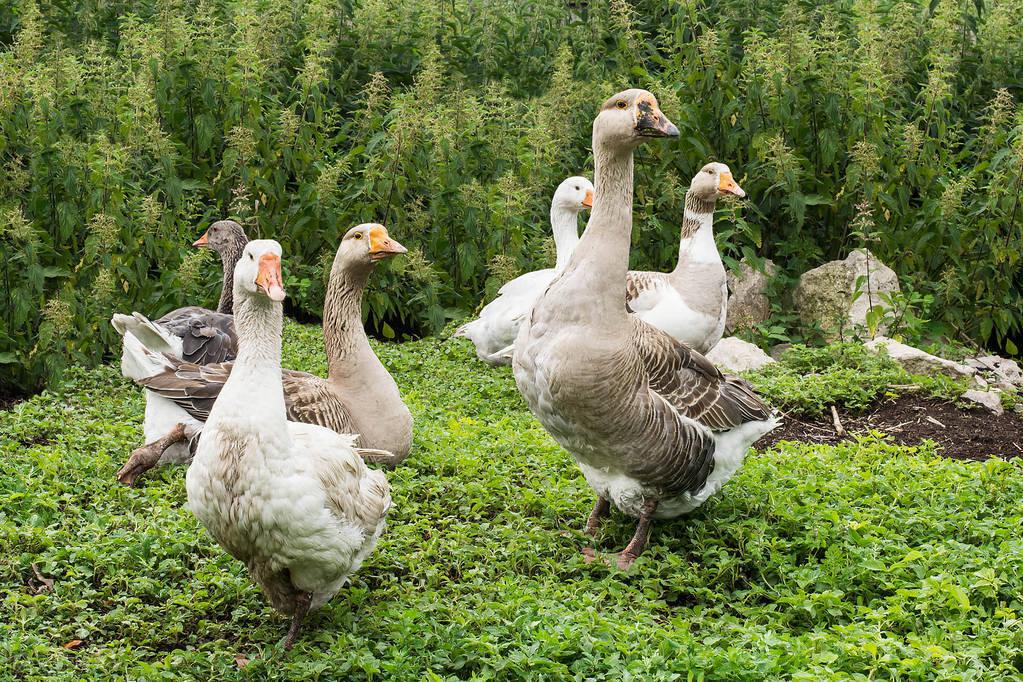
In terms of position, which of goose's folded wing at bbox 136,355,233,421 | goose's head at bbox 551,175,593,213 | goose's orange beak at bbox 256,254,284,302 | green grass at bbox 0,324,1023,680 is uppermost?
goose's orange beak at bbox 256,254,284,302

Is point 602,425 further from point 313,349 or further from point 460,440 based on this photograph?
point 313,349

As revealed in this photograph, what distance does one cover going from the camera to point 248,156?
10.1m

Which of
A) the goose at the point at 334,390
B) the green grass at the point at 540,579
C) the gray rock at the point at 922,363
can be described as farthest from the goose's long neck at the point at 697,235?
the goose at the point at 334,390

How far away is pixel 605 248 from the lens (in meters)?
5.59

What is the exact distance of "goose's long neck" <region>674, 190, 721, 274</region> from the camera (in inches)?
349

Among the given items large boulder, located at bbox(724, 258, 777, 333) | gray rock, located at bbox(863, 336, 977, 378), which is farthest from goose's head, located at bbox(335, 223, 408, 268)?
large boulder, located at bbox(724, 258, 777, 333)

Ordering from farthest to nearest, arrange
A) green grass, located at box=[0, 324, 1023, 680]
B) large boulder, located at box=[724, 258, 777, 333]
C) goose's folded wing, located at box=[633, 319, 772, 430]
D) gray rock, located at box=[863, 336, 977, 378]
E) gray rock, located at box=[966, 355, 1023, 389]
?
large boulder, located at box=[724, 258, 777, 333] < gray rock, located at box=[966, 355, 1023, 389] < gray rock, located at box=[863, 336, 977, 378] < goose's folded wing, located at box=[633, 319, 772, 430] < green grass, located at box=[0, 324, 1023, 680]

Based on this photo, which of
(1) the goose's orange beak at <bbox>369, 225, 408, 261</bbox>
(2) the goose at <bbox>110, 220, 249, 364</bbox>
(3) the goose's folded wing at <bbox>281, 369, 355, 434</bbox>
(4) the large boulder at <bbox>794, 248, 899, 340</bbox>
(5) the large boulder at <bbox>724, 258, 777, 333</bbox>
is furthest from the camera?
(5) the large boulder at <bbox>724, 258, 777, 333</bbox>

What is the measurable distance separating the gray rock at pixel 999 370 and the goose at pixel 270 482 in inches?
253

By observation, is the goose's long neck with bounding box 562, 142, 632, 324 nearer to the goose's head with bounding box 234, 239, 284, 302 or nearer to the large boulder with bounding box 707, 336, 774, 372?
the goose's head with bounding box 234, 239, 284, 302

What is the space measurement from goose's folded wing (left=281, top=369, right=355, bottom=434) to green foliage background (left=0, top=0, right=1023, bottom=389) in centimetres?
283

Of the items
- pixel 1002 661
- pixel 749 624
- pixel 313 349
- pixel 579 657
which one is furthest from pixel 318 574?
pixel 313 349

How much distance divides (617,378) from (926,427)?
11.9ft

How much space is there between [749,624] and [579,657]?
3.05 ft
